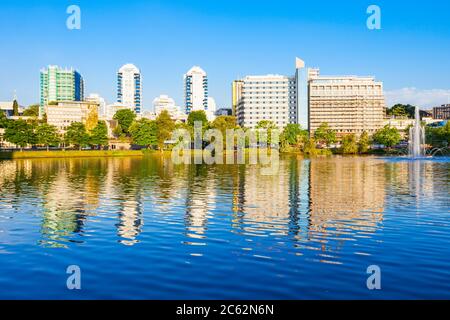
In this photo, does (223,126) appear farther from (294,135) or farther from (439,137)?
(439,137)

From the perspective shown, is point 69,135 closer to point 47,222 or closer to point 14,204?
point 14,204

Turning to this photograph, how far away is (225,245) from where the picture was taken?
19047 millimetres

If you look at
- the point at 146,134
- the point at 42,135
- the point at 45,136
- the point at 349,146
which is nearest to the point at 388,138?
the point at 349,146

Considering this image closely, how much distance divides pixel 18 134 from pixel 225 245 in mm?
117576

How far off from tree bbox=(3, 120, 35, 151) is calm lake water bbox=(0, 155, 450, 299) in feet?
319

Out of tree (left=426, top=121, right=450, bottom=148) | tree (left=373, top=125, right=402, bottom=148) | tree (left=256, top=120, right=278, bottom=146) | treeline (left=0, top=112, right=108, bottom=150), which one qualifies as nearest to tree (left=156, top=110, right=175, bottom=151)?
treeline (left=0, top=112, right=108, bottom=150)

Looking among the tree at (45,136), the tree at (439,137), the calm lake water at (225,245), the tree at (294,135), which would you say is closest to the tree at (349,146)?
the tree at (294,135)

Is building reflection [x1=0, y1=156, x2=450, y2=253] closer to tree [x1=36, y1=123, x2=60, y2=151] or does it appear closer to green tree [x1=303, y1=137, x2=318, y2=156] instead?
tree [x1=36, y1=123, x2=60, y2=151]

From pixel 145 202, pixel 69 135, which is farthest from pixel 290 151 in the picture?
pixel 145 202

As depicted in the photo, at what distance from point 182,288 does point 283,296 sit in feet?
9.70

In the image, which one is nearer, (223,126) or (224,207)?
(224,207)

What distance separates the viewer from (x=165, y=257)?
56.6 feet

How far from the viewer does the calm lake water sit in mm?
13875

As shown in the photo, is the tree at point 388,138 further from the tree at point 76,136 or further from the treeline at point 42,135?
the tree at point 76,136
